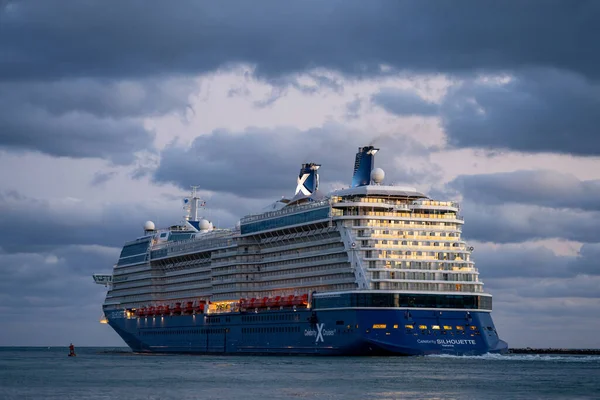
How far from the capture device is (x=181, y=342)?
158 meters

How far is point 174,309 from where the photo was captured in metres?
163

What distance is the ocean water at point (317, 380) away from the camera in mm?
81438

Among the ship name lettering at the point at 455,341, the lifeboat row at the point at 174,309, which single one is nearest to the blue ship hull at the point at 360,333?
the ship name lettering at the point at 455,341

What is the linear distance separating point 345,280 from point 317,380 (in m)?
29.8

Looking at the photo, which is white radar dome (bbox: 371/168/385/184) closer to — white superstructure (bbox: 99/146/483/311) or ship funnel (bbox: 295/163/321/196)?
white superstructure (bbox: 99/146/483/311)

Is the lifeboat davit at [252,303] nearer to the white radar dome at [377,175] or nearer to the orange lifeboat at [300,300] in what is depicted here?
the orange lifeboat at [300,300]

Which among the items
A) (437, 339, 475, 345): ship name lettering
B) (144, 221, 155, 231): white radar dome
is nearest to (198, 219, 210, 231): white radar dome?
(144, 221, 155, 231): white radar dome

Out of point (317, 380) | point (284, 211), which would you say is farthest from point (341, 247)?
point (317, 380)

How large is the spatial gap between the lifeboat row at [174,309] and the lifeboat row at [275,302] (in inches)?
557

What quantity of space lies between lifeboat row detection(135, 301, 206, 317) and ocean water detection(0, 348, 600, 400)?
28.0m

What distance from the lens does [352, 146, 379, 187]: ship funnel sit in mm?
129125

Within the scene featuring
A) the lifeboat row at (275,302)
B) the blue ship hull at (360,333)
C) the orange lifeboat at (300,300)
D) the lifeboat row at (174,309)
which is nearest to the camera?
the blue ship hull at (360,333)

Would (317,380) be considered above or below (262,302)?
below

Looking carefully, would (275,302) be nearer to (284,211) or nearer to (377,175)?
(284,211)
